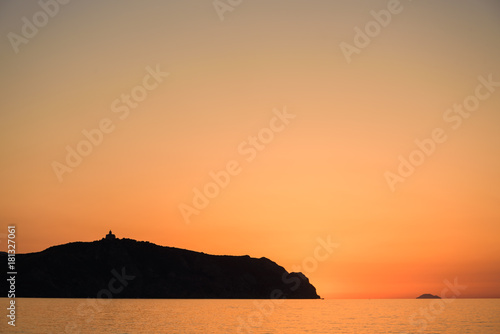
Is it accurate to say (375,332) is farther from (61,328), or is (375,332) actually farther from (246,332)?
(61,328)

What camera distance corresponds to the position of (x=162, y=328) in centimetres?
12394

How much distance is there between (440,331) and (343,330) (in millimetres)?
22153

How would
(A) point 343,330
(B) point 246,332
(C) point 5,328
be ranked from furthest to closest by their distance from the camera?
1. (A) point 343,330
2. (B) point 246,332
3. (C) point 5,328

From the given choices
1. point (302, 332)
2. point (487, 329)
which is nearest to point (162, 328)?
point (302, 332)

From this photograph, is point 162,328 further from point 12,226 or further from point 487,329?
point 487,329

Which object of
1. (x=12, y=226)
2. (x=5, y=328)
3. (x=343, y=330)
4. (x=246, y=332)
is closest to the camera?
(x=12, y=226)

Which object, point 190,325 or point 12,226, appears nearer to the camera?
point 12,226

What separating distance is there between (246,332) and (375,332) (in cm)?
2925

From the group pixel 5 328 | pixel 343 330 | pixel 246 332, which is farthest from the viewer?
pixel 343 330

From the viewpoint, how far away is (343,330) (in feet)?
425

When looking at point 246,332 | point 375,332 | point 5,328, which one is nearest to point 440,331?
point 375,332

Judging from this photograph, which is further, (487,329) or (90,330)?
(487,329)

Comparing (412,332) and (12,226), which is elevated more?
(12,226)

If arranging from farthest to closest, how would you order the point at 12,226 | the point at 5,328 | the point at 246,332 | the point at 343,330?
the point at 343,330 < the point at 246,332 < the point at 5,328 < the point at 12,226
